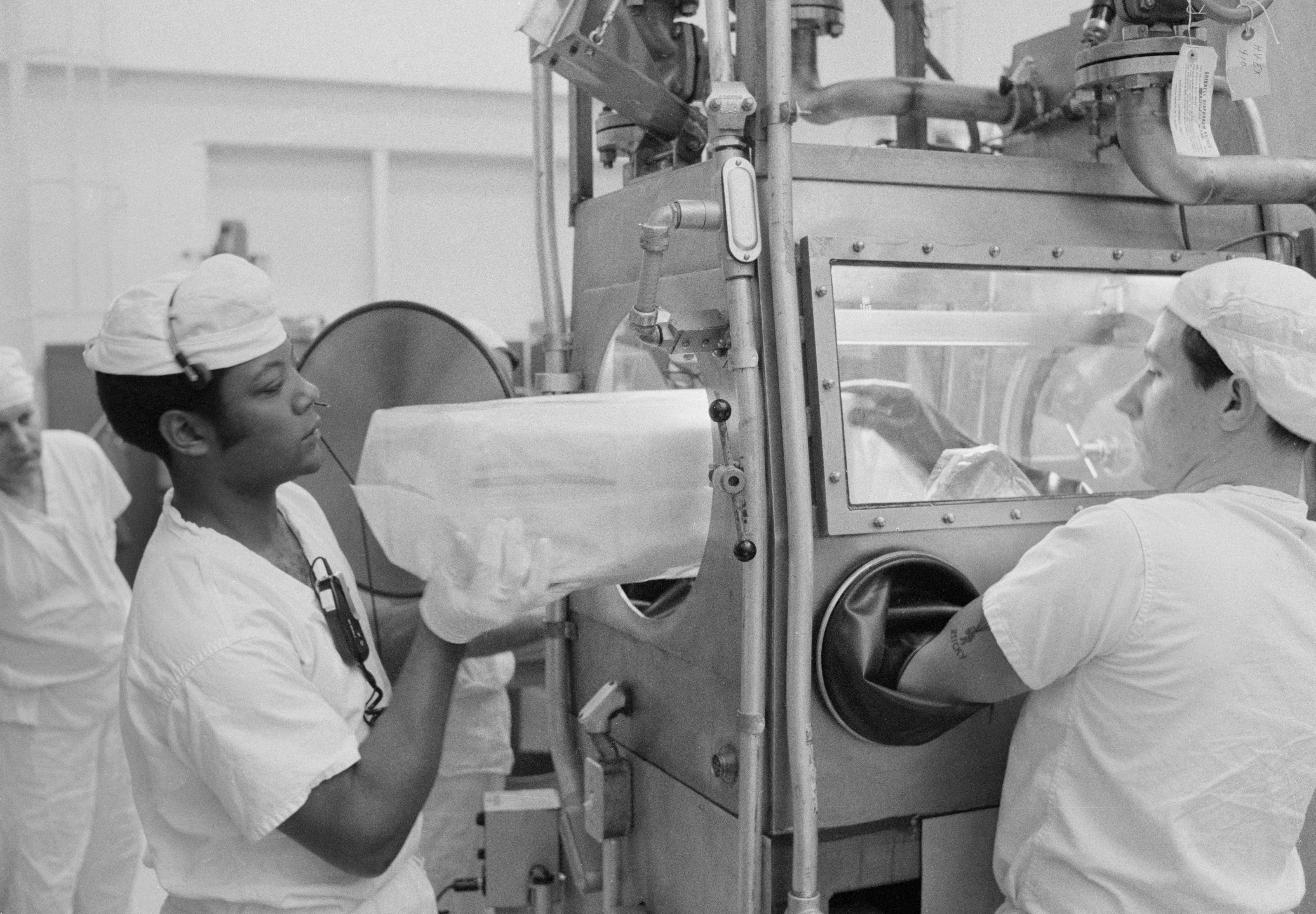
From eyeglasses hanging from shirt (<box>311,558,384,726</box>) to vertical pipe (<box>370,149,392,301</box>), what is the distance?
14.7ft

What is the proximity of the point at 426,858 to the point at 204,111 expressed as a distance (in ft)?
14.1

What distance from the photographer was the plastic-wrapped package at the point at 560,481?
1.27 metres

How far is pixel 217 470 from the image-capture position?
1.30 metres

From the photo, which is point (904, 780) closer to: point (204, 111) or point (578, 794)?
point (578, 794)

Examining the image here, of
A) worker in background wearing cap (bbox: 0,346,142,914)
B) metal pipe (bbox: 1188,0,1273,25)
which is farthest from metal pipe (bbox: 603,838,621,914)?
worker in background wearing cap (bbox: 0,346,142,914)

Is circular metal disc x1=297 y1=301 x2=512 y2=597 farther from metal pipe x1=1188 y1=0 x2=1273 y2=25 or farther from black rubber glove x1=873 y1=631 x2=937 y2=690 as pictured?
metal pipe x1=1188 y1=0 x2=1273 y2=25

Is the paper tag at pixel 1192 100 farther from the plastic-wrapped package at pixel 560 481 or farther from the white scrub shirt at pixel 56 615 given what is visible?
the white scrub shirt at pixel 56 615

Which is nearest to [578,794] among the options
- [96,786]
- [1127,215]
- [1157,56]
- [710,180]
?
[710,180]

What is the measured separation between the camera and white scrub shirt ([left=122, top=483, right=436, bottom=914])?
1.13 m

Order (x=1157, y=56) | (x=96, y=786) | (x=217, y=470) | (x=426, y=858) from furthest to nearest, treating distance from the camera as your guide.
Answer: (x=96, y=786) → (x=426, y=858) → (x=1157, y=56) → (x=217, y=470)

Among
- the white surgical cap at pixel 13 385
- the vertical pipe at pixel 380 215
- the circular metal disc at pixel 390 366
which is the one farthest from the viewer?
the vertical pipe at pixel 380 215

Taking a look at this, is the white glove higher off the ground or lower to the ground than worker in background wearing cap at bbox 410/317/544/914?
higher

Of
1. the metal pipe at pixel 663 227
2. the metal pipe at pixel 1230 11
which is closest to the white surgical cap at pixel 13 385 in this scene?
the metal pipe at pixel 663 227

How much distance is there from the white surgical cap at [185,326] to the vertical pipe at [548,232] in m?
0.58
